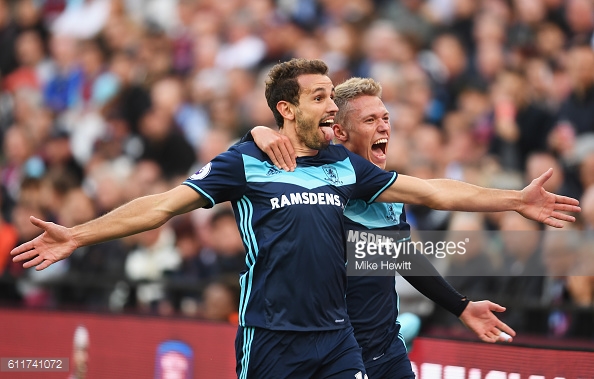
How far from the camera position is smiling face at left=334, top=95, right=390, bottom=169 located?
629cm

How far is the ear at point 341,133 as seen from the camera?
640cm

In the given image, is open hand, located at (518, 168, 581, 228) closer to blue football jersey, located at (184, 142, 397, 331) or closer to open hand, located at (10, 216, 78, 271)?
blue football jersey, located at (184, 142, 397, 331)

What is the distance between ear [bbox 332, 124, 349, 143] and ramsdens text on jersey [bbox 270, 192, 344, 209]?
107cm

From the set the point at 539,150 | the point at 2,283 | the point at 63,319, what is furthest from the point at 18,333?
the point at 539,150

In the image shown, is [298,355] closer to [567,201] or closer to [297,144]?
[297,144]

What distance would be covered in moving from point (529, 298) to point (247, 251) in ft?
12.7

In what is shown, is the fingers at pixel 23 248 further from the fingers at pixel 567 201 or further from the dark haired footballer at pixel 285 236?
the fingers at pixel 567 201

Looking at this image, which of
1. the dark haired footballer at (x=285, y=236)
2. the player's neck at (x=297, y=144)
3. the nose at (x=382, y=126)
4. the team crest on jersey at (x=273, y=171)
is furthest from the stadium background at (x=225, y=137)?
the team crest on jersey at (x=273, y=171)

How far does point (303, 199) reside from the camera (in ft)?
17.4

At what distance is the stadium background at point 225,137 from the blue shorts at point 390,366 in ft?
2.89

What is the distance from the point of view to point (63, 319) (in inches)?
345

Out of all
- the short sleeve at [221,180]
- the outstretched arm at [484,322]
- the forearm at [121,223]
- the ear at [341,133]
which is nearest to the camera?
the forearm at [121,223]

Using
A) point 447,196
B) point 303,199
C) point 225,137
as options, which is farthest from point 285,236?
point 225,137

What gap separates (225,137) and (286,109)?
6.62 m
